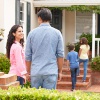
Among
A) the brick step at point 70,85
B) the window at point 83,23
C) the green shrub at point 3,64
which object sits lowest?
the brick step at point 70,85

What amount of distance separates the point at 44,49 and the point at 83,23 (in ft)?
44.1

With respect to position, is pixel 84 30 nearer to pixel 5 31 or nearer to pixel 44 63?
pixel 5 31

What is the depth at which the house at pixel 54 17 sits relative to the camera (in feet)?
47.3

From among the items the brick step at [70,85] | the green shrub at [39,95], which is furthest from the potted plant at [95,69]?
the green shrub at [39,95]

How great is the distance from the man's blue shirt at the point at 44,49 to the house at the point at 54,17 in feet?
25.0

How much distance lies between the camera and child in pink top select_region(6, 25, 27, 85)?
7363 mm

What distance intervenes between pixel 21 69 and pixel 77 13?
501 inches

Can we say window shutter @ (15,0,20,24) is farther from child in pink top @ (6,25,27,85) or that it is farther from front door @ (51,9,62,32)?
child in pink top @ (6,25,27,85)

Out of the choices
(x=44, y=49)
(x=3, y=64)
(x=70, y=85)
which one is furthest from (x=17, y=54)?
(x=70, y=85)

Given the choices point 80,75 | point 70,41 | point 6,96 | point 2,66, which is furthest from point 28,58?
point 70,41

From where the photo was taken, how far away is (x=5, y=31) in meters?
14.3

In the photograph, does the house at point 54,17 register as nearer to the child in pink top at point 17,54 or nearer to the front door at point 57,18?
the front door at point 57,18

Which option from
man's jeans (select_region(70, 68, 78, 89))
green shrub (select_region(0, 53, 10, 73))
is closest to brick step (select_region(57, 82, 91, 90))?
man's jeans (select_region(70, 68, 78, 89))

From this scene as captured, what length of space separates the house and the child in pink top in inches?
258
